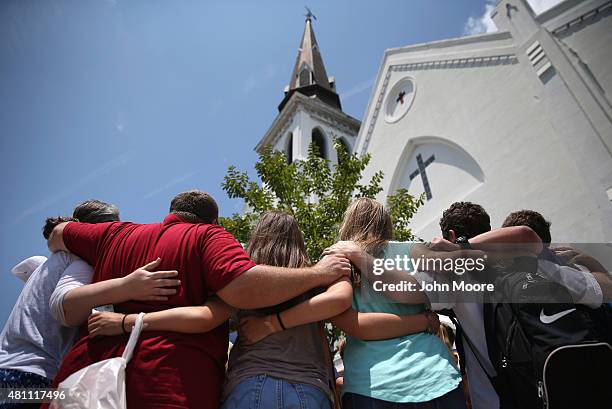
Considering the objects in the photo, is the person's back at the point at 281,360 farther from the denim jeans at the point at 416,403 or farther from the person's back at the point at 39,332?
the person's back at the point at 39,332

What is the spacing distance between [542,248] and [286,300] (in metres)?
1.57

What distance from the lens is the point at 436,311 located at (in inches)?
93.3

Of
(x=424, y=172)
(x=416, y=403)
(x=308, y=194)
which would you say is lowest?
(x=416, y=403)

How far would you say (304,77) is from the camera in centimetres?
3222

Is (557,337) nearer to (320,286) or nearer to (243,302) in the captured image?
(320,286)

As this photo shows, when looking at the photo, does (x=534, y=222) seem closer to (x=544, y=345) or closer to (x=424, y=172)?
(x=544, y=345)

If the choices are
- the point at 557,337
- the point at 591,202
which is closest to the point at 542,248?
the point at 557,337

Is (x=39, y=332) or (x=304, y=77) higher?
(x=304, y=77)

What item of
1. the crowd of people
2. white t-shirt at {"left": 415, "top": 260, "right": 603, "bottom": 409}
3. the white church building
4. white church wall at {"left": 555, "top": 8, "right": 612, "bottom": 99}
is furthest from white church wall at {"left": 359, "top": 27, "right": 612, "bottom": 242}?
the crowd of people

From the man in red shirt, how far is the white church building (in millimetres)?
8691

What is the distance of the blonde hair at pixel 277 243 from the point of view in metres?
2.25

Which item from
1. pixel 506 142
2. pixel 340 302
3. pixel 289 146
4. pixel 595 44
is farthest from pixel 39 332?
pixel 289 146

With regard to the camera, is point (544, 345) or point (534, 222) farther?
point (534, 222)

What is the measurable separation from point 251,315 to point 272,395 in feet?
1.50
